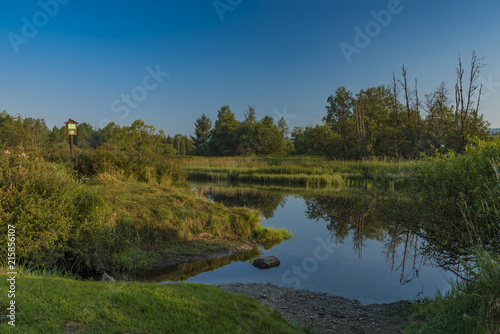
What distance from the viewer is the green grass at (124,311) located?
9.19 feet

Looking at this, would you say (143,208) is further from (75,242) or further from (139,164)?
(139,164)

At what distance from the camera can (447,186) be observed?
564cm

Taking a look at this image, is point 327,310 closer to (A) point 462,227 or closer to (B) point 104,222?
(A) point 462,227

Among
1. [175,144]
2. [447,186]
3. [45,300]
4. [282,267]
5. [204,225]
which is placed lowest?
[282,267]

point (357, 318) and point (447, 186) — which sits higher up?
point (447, 186)

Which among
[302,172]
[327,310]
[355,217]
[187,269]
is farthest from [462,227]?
[302,172]

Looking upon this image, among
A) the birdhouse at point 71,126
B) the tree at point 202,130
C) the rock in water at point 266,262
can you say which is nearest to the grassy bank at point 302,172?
the birdhouse at point 71,126

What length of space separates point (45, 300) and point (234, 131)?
58568 millimetres

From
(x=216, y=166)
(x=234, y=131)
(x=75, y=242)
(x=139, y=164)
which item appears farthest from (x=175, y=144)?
(x=75, y=242)

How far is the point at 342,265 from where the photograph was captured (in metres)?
7.84

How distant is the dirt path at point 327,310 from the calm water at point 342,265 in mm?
494

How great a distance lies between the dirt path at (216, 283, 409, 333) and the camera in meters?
4.58

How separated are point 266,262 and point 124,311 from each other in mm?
5056

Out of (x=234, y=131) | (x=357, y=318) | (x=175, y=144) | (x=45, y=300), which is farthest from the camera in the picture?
(x=175, y=144)
